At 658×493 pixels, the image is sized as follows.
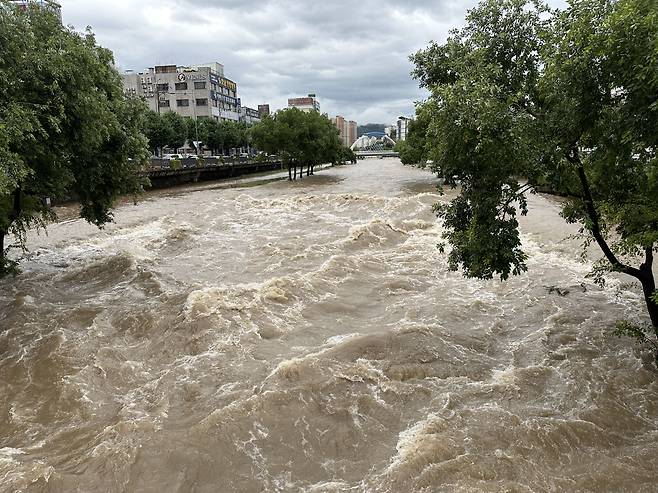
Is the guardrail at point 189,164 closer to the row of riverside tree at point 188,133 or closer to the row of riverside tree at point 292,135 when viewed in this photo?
the row of riverside tree at point 188,133

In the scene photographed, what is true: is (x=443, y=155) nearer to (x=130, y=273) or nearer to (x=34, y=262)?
(x=130, y=273)

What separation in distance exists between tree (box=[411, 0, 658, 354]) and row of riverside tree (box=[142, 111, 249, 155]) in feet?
181

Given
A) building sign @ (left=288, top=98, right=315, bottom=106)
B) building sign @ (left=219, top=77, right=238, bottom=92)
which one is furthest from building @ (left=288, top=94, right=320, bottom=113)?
building sign @ (left=219, top=77, right=238, bottom=92)

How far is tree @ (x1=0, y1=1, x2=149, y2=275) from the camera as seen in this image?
8.16m

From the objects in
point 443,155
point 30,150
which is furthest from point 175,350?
point 443,155

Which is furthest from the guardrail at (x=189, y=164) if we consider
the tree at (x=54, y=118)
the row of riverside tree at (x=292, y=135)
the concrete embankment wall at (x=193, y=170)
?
the tree at (x=54, y=118)

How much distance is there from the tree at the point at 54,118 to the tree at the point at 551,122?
661 centimetres

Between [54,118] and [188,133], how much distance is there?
69.2m

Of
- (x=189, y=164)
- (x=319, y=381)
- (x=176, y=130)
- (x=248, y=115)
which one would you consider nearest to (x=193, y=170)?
(x=189, y=164)

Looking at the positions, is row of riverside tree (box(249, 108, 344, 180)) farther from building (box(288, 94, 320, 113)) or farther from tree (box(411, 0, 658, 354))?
building (box(288, 94, 320, 113))

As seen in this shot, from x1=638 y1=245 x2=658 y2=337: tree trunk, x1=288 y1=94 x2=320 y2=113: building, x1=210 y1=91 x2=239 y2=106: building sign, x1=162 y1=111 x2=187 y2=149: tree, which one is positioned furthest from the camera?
x1=288 y1=94 x2=320 y2=113: building

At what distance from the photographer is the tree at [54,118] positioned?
8156mm

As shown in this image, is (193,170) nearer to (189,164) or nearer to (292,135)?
(189,164)

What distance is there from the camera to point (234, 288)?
42.9 feet
